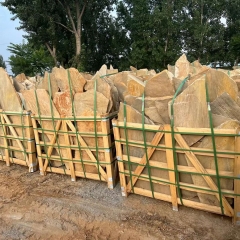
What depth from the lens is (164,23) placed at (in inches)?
807

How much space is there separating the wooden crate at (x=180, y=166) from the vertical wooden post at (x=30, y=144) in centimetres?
170

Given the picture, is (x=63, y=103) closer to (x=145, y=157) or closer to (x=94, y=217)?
(x=145, y=157)

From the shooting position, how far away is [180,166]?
2695 mm

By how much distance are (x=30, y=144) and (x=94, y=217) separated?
1771 mm

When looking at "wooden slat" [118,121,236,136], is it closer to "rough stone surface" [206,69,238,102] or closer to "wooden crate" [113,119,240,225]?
"wooden crate" [113,119,240,225]

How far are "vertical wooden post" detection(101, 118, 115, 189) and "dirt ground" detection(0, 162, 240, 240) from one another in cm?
16

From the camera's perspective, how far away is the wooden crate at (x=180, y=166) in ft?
8.05

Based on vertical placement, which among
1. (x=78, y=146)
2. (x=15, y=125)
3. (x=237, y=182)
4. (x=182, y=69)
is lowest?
(x=237, y=182)

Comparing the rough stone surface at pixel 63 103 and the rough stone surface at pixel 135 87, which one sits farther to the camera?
the rough stone surface at pixel 63 103

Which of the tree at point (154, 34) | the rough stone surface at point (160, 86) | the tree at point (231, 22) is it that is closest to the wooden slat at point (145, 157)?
the rough stone surface at point (160, 86)

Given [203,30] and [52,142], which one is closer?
[52,142]

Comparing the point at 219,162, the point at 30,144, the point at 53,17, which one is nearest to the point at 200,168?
the point at 219,162

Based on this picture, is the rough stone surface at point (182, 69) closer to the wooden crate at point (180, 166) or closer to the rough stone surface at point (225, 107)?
the rough stone surface at point (225, 107)

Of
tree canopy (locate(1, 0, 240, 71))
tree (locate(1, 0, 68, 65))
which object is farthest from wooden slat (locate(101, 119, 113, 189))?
tree (locate(1, 0, 68, 65))
